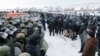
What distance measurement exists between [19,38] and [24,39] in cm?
15

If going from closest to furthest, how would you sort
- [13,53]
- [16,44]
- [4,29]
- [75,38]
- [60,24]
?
[13,53], [16,44], [4,29], [75,38], [60,24]

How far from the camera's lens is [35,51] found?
5504 mm

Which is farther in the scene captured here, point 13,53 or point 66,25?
point 66,25

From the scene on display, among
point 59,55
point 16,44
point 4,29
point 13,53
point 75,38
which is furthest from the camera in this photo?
point 75,38

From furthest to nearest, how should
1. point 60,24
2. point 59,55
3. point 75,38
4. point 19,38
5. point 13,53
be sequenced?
point 60,24, point 75,38, point 59,55, point 19,38, point 13,53

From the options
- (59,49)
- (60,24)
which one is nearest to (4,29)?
(59,49)

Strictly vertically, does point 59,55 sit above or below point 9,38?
below

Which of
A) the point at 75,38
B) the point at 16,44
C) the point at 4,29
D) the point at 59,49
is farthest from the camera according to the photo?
the point at 75,38

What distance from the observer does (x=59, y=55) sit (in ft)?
37.4

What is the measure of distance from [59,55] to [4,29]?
4564mm

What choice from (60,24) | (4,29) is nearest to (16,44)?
(4,29)

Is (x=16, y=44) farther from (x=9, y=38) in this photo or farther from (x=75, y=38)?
(x=75, y=38)

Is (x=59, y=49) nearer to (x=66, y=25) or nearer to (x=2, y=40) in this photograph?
(x=66, y=25)

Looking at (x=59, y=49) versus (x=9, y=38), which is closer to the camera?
(x=9, y=38)
